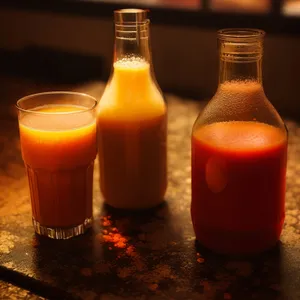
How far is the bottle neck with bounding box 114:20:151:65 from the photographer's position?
0.91 m

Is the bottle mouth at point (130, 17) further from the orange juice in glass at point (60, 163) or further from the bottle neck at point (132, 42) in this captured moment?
the orange juice in glass at point (60, 163)

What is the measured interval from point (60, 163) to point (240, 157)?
0.92 ft

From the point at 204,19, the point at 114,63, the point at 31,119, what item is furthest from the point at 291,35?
the point at 31,119

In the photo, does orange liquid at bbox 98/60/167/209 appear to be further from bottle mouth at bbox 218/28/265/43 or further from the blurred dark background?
the blurred dark background

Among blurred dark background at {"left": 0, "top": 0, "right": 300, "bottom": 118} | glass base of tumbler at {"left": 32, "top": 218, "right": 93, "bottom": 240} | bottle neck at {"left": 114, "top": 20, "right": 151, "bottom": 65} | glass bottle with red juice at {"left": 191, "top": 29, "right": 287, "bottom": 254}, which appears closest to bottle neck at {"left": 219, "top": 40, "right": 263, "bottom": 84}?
glass bottle with red juice at {"left": 191, "top": 29, "right": 287, "bottom": 254}

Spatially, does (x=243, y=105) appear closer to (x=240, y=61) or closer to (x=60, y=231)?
(x=240, y=61)

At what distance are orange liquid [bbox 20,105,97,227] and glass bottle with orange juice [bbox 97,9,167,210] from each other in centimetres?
5

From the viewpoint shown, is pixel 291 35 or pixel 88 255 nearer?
pixel 88 255

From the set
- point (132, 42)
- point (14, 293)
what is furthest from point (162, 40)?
point (14, 293)

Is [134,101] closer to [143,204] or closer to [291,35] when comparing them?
[143,204]

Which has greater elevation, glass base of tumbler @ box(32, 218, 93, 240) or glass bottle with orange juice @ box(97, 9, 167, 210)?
glass bottle with orange juice @ box(97, 9, 167, 210)

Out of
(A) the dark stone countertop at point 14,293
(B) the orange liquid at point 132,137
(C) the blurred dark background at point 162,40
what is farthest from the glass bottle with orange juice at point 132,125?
(C) the blurred dark background at point 162,40

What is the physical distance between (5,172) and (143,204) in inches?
12.5

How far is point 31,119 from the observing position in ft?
2.86
